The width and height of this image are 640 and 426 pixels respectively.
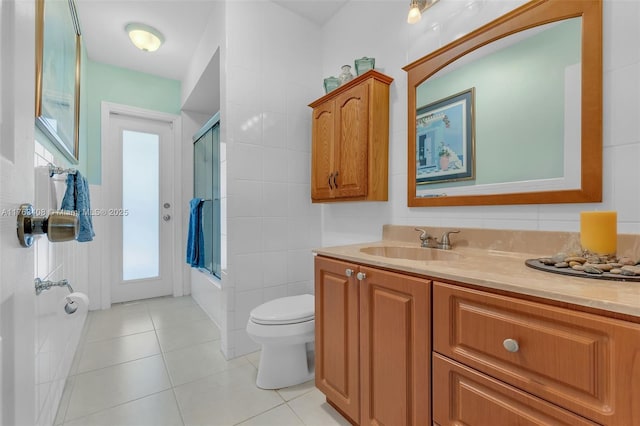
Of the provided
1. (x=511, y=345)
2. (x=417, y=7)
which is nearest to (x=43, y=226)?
A: (x=511, y=345)

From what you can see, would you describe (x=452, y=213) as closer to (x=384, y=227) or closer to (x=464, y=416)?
(x=384, y=227)

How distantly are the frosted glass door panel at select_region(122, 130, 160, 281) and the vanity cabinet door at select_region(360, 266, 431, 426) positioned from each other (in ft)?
9.70

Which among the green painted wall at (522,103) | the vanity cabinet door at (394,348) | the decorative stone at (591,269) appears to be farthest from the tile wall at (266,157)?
the decorative stone at (591,269)

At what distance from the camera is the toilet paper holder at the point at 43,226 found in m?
0.45

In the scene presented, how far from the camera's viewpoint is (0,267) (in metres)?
0.36

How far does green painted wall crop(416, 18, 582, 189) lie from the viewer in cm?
111

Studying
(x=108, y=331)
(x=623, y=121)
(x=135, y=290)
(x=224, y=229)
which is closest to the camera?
(x=623, y=121)

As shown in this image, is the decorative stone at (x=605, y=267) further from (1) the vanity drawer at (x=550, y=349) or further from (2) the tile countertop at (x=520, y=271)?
(1) the vanity drawer at (x=550, y=349)

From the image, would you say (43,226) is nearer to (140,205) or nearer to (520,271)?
(520,271)

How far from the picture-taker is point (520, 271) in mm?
884

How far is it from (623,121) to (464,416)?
113 cm

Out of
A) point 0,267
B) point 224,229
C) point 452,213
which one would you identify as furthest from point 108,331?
point 452,213

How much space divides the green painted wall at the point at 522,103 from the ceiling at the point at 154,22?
141cm

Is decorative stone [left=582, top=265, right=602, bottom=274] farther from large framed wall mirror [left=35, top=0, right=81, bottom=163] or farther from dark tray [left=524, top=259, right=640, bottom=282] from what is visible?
large framed wall mirror [left=35, top=0, right=81, bottom=163]
